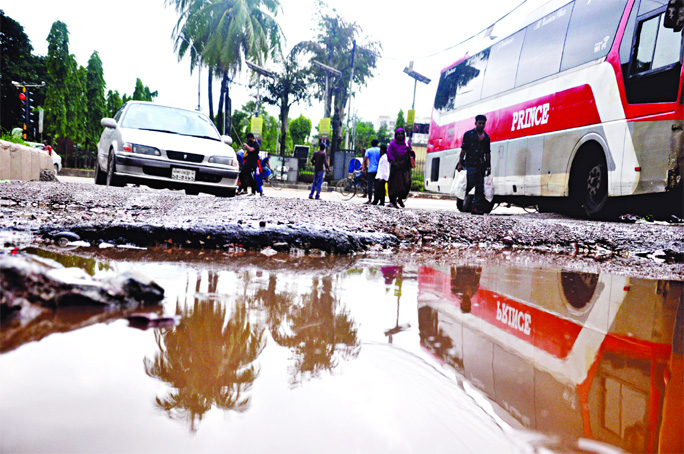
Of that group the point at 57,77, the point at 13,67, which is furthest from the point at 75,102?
the point at 13,67

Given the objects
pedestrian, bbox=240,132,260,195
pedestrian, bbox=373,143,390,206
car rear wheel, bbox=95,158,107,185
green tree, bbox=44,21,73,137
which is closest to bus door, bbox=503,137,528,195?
pedestrian, bbox=373,143,390,206

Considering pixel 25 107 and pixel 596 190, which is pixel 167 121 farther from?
pixel 25 107

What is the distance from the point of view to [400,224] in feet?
17.1

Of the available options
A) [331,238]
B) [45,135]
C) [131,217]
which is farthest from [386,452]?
[45,135]

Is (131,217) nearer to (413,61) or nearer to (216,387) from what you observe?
(216,387)

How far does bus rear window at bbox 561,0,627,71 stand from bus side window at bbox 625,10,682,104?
567mm

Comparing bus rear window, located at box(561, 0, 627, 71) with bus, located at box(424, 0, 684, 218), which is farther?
bus rear window, located at box(561, 0, 627, 71)

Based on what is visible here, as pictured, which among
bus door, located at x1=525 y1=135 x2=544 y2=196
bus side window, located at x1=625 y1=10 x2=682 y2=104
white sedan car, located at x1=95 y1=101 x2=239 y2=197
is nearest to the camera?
bus side window, located at x1=625 y1=10 x2=682 y2=104

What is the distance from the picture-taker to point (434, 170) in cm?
1293

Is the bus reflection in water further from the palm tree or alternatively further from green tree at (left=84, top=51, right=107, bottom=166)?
green tree at (left=84, top=51, right=107, bottom=166)

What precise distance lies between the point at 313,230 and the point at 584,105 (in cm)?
567

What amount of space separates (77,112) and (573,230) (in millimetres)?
39370

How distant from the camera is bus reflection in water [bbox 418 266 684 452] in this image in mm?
1212

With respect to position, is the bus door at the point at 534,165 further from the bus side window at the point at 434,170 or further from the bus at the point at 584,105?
the bus side window at the point at 434,170
